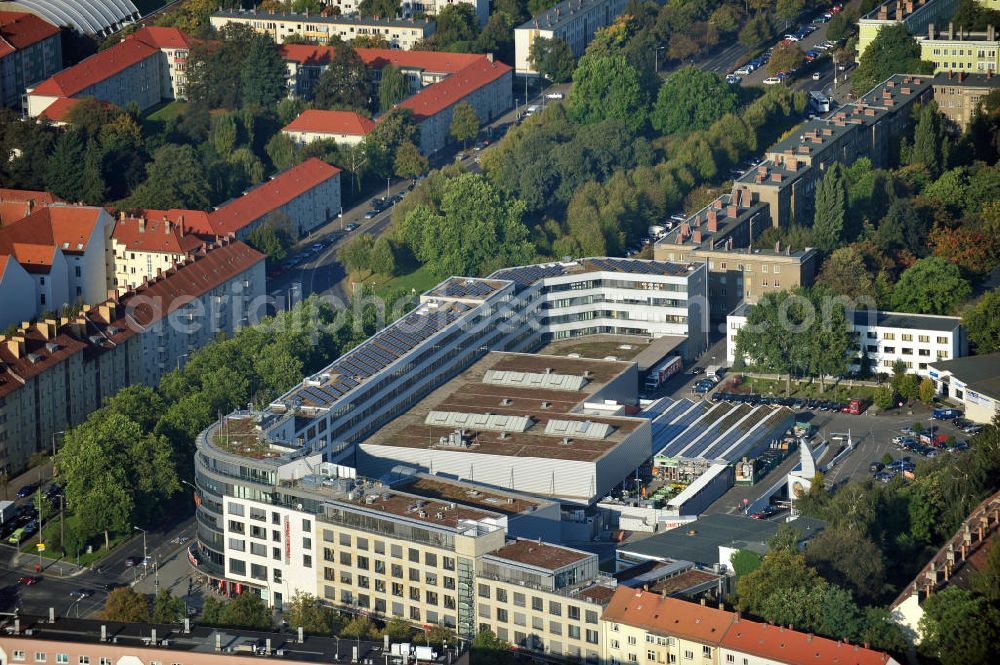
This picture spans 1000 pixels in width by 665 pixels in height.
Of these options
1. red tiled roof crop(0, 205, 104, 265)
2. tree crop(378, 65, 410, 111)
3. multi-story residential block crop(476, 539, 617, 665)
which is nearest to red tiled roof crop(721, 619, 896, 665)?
multi-story residential block crop(476, 539, 617, 665)

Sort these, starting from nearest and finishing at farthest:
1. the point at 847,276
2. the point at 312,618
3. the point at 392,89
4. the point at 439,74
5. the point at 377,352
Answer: the point at 312,618, the point at 377,352, the point at 847,276, the point at 392,89, the point at 439,74

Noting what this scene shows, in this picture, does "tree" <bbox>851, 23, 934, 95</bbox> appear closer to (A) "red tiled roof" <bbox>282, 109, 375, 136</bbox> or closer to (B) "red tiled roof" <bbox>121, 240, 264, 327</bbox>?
(A) "red tiled roof" <bbox>282, 109, 375, 136</bbox>

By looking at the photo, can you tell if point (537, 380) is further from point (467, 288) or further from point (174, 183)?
point (174, 183)

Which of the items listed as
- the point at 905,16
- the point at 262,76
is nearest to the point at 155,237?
the point at 262,76

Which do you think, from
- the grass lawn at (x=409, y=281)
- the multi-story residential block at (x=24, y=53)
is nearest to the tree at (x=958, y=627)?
the grass lawn at (x=409, y=281)

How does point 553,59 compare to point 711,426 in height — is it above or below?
above

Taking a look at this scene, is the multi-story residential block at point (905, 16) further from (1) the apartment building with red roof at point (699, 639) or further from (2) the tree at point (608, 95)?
(1) the apartment building with red roof at point (699, 639)
